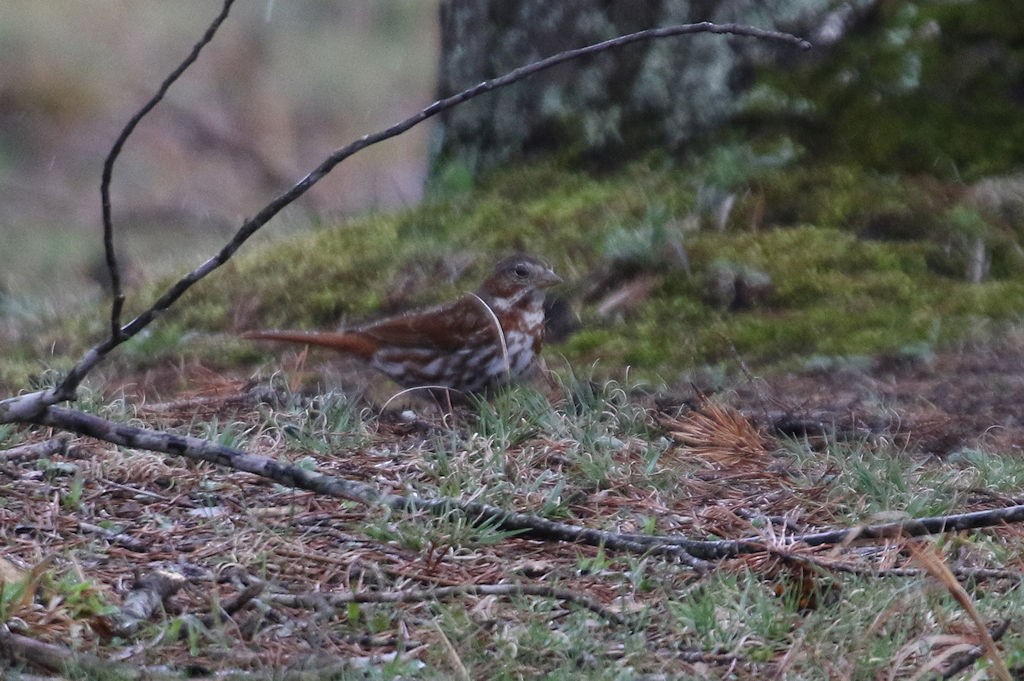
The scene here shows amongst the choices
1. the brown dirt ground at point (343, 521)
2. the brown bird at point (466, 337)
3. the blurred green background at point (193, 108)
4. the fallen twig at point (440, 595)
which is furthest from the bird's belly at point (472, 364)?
the blurred green background at point (193, 108)

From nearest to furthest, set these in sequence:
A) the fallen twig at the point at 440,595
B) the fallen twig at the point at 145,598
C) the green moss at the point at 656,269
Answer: the fallen twig at the point at 145,598, the fallen twig at the point at 440,595, the green moss at the point at 656,269

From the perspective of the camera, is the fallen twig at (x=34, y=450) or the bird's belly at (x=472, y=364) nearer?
the fallen twig at (x=34, y=450)

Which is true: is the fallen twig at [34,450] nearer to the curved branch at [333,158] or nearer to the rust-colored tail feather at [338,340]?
the curved branch at [333,158]

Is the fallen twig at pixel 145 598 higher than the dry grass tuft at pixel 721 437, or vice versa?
the fallen twig at pixel 145 598

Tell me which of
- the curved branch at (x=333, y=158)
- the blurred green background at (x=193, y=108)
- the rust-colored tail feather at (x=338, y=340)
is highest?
the curved branch at (x=333, y=158)

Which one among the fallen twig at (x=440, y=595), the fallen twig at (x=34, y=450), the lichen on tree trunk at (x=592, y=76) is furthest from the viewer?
the lichen on tree trunk at (x=592, y=76)

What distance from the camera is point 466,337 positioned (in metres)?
4.79

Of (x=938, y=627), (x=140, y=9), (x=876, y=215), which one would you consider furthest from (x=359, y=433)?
(x=140, y=9)

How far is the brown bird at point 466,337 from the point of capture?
4.76 m

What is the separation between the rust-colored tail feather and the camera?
4.91m

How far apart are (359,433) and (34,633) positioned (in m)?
1.64

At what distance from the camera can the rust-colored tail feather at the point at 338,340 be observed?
193 inches

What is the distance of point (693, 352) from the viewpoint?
4844mm

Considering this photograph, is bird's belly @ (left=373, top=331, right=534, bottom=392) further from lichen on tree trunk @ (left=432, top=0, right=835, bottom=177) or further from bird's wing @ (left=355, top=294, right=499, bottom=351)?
lichen on tree trunk @ (left=432, top=0, right=835, bottom=177)
